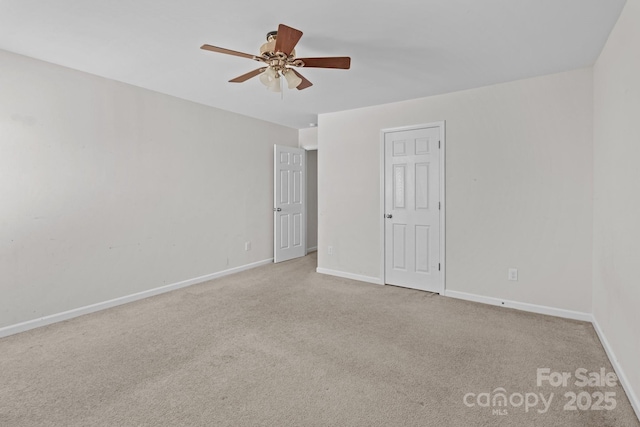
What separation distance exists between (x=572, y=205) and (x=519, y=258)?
69 centimetres

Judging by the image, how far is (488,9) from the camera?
6.72 feet

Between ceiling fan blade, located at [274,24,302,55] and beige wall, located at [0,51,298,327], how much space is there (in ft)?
7.42

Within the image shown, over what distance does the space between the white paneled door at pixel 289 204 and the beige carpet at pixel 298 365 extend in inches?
81.0

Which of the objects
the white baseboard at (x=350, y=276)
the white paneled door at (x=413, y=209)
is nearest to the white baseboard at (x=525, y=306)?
the white paneled door at (x=413, y=209)

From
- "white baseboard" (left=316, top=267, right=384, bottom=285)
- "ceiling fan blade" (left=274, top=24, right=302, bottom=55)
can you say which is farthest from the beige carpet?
"ceiling fan blade" (left=274, top=24, right=302, bottom=55)

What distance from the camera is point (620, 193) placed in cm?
213

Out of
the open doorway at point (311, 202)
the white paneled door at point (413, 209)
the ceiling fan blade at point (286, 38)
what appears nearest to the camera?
the ceiling fan blade at point (286, 38)

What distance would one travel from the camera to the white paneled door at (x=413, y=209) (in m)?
3.84

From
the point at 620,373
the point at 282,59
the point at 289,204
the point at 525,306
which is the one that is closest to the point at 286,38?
the point at 282,59

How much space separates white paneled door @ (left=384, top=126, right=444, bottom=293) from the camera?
3844mm

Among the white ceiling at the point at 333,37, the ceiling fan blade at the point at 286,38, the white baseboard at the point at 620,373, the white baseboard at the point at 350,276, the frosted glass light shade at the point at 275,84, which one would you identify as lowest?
Result: the white baseboard at the point at 620,373

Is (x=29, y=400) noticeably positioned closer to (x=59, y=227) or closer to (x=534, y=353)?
(x=59, y=227)

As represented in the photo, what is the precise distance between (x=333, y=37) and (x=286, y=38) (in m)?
0.52

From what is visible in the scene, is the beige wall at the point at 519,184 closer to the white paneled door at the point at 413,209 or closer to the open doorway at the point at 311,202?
the white paneled door at the point at 413,209
